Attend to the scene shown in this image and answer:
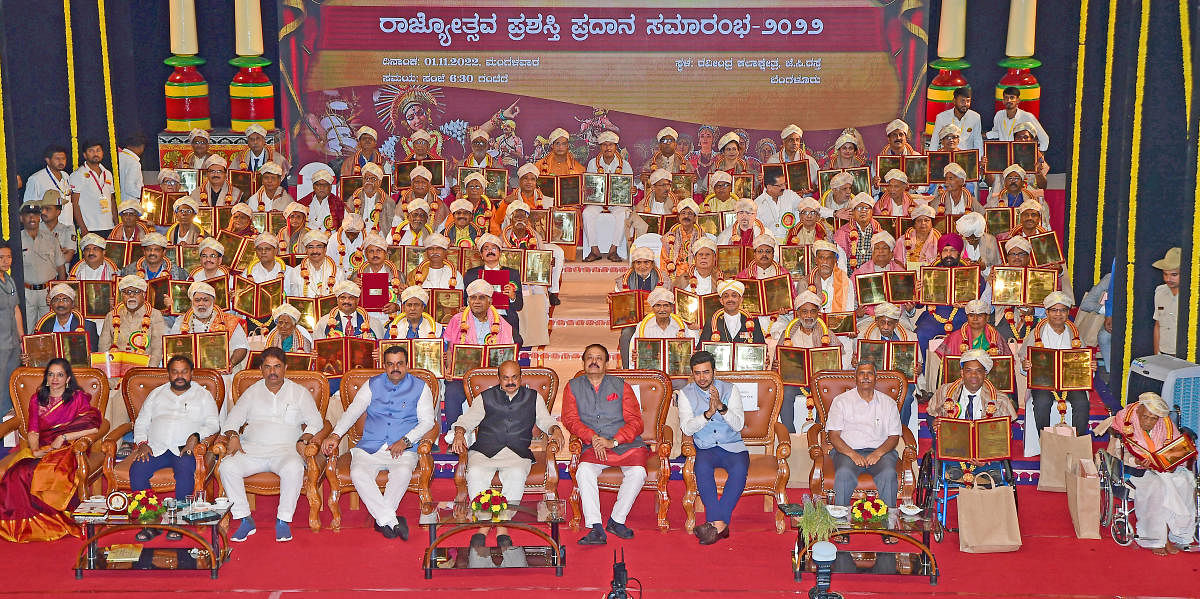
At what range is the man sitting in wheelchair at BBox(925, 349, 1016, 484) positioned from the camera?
36.1 feet

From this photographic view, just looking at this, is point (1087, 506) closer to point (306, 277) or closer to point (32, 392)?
point (306, 277)

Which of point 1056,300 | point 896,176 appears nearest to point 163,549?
point 1056,300

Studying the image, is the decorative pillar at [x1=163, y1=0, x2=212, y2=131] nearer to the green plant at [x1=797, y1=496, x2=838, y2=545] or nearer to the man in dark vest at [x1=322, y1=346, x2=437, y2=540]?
the man in dark vest at [x1=322, y1=346, x2=437, y2=540]

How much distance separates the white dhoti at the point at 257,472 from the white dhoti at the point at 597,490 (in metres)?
2.07

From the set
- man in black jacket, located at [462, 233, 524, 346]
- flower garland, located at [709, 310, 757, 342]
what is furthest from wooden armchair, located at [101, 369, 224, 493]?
flower garland, located at [709, 310, 757, 342]

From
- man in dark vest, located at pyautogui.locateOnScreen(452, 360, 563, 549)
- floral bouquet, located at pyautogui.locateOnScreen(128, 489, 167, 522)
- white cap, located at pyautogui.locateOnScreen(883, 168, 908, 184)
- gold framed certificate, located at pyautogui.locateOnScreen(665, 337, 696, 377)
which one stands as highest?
white cap, located at pyautogui.locateOnScreen(883, 168, 908, 184)

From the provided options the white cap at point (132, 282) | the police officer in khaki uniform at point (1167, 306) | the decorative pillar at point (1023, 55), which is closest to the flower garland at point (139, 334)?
the white cap at point (132, 282)

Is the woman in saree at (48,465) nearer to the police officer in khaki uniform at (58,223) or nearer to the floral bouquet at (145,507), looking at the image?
the floral bouquet at (145,507)

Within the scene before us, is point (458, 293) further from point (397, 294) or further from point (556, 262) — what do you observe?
point (556, 262)

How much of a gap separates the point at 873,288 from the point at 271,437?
5.27m

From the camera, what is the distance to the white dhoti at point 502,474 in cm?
1055

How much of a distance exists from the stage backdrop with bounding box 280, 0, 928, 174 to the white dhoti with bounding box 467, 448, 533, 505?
8.72 metres

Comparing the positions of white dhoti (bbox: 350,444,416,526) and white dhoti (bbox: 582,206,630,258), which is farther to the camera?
white dhoti (bbox: 582,206,630,258)

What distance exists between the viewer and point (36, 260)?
13.9 m
